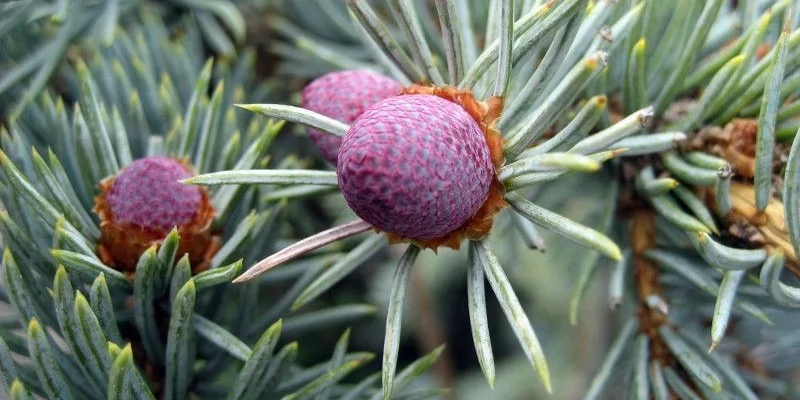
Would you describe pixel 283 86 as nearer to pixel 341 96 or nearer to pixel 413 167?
pixel 341 96

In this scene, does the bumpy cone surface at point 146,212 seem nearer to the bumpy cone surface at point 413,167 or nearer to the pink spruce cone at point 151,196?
the pink spruce cone at point 151,196

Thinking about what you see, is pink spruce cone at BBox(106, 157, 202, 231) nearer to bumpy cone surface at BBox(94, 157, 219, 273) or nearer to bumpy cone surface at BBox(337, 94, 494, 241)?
bumpy cone surface at BBox(94, 157, 219, 273)

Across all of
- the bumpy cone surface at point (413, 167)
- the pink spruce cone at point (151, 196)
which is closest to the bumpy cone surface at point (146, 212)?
the pink spruce cone at point (151, 196)

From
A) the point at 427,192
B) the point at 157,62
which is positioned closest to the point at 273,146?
the point at 157,62

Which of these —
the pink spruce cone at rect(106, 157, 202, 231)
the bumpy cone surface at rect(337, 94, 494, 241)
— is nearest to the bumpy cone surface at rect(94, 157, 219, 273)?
the pink spruce cone at rect(106, 157, 202, 231)

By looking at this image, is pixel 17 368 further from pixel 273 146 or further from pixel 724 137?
pixel 724 137
